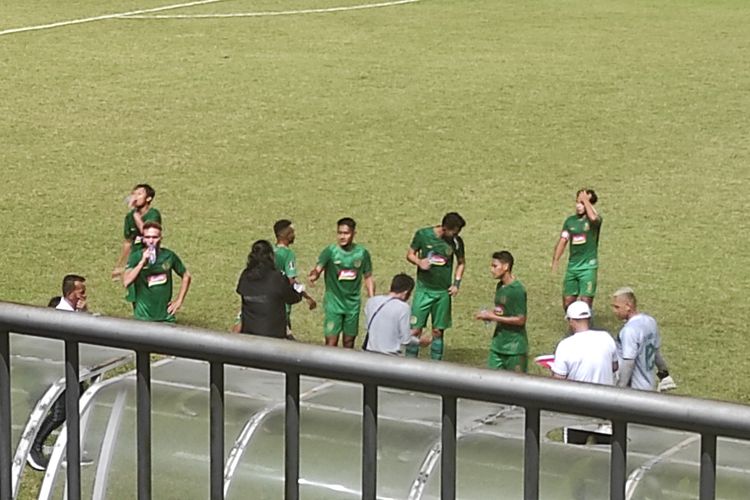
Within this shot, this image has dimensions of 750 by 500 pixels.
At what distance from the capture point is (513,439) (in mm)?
5062

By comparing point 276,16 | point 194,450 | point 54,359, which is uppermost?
point 276,16

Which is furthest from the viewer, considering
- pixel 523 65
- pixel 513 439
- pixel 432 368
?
pixel 523 65

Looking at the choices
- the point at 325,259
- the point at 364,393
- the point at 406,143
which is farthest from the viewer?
the point at 406,143

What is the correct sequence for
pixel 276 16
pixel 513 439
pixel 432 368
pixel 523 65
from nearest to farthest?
pixel 432 368 → pixel 513 439 → pixel 523 65 → pixel 276 16

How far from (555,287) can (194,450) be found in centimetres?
1363

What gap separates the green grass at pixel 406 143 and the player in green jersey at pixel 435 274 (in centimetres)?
66

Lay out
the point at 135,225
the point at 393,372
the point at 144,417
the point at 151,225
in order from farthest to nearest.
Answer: the point at 135,225 < the point at 151,225 < the point at 144,417 < the point at 393,372

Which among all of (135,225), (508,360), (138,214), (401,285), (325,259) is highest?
(138,214)

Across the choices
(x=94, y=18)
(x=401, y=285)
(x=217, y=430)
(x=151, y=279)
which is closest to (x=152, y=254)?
(x=151, y=279)

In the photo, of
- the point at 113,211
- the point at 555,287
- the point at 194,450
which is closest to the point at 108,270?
the point at 113,211

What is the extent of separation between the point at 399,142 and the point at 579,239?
38.0ft

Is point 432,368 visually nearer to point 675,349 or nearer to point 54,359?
point 54,359

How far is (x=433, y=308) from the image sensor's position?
51.5ft

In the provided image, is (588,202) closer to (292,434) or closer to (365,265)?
(365,265)
